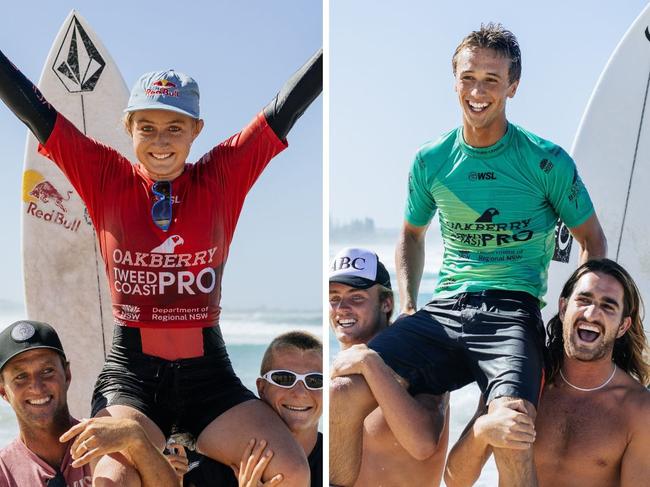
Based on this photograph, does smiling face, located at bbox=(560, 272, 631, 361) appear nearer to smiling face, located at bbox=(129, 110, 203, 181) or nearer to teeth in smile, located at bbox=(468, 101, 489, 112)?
teeth in smile, located at bbox=(468, 101, 489, 112)

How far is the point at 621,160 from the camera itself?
517 centimetres

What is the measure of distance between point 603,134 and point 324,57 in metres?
2.67

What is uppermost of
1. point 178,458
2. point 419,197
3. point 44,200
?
point 419,197

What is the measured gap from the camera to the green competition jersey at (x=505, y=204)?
3191 mm

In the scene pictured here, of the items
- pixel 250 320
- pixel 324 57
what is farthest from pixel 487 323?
pixel 250 320

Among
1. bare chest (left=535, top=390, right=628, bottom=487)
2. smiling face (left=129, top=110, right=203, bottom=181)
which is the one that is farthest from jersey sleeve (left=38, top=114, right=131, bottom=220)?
bare chest (left=535, top=390, right=628, bottom=487)

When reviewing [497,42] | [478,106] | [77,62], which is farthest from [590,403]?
[77,62]

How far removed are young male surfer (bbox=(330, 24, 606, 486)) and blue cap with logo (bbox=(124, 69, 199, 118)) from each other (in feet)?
2.95

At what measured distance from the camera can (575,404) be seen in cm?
316

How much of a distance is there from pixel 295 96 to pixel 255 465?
1177 millimetres

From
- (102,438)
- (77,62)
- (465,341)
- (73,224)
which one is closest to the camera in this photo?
(102,438)

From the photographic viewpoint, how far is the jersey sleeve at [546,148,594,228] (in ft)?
10.4

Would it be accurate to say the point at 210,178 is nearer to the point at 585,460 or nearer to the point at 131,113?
the point at 131,113

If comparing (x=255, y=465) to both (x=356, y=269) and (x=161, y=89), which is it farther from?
(x=161, y=89)
